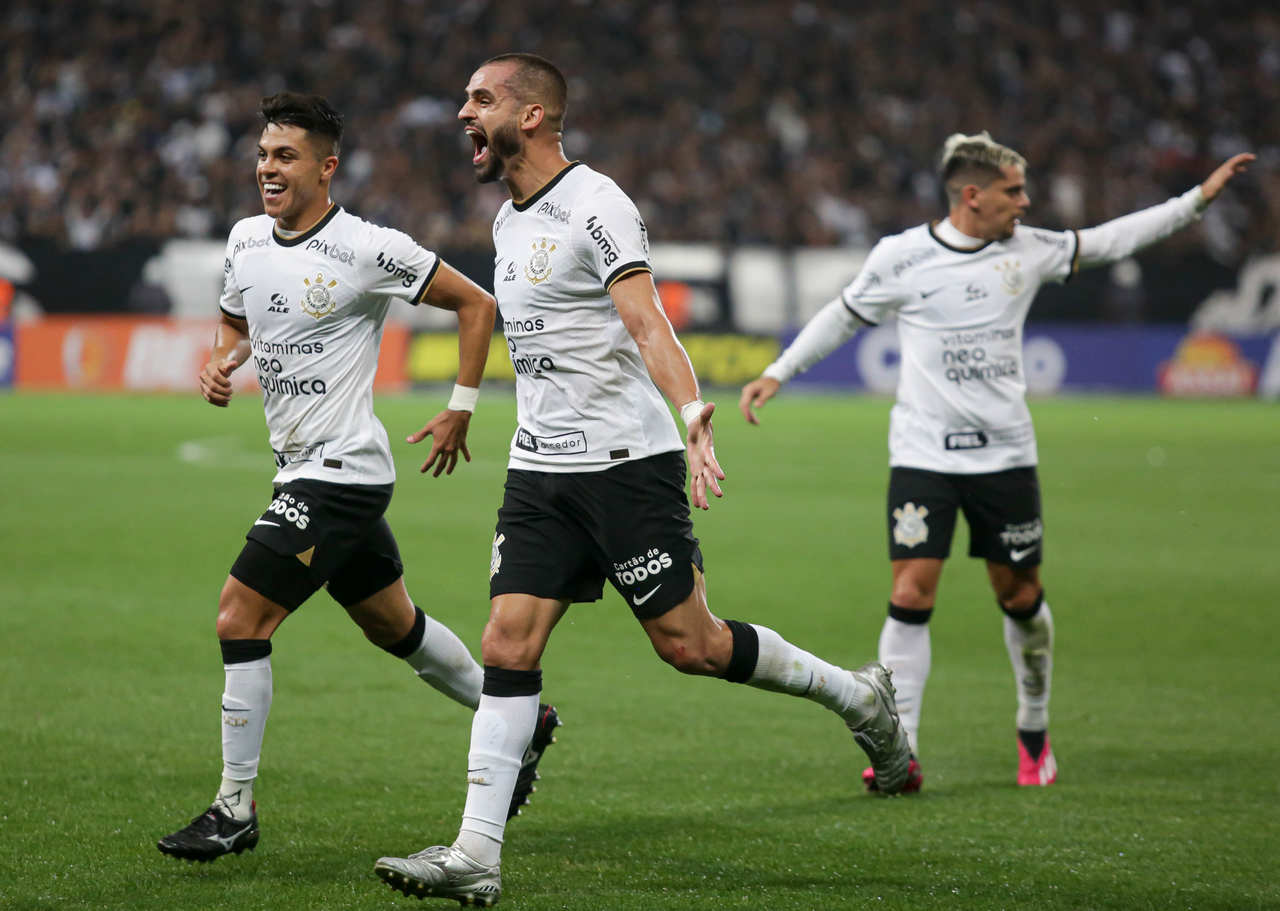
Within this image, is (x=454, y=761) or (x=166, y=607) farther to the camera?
(x=166, y=607)

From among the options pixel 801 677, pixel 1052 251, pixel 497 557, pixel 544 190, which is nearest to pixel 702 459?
pixel 497 557

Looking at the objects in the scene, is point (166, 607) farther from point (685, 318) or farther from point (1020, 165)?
point (685, 318)

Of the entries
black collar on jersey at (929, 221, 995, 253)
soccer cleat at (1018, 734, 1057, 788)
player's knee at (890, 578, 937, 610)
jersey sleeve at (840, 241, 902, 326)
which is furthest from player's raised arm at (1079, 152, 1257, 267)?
soccer cleat at (1018, 734, 1057, 788)

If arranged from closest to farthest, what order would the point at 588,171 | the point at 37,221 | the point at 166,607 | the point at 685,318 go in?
the point at 588,171
the point at 166,607
the point at 685,318
the point at 37,221

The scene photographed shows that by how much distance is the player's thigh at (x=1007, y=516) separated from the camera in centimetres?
639

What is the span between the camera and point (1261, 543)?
12531 mm

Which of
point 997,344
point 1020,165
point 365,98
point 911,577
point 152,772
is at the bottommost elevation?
point 152,772

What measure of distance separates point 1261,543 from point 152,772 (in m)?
9.34

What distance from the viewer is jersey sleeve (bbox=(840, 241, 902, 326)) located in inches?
261

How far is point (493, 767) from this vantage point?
4555 millimetres

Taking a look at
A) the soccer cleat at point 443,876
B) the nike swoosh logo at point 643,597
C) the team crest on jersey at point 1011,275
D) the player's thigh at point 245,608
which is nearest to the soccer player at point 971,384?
the team crest on jersey at point 1011,275

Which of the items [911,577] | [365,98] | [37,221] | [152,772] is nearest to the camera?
[152,772]

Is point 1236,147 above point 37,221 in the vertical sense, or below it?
above

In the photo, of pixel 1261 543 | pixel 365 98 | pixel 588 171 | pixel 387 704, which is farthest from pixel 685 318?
pixel 588 171
